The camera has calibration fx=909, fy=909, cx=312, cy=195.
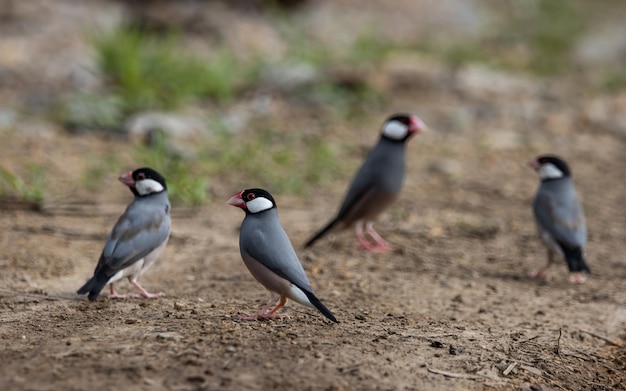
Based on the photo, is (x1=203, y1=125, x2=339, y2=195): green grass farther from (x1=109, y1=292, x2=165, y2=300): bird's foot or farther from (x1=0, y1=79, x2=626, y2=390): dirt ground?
(x1=109, y1=292, x2=165, y2=300): bird's foot

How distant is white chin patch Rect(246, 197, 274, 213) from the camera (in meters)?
5.10

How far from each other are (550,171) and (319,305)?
10.4 ft

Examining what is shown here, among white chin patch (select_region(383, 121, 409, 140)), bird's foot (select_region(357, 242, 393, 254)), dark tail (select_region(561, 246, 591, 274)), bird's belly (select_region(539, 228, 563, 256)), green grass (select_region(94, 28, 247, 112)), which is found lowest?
bird's foot (select_region(357, 242, 393, 254))

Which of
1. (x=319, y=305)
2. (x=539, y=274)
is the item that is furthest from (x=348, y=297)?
(x=539, y=274)

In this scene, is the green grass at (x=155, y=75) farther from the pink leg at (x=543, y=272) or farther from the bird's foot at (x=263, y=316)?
the bird's foot at (x=263, y=316)

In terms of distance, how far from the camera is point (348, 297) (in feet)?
19.0

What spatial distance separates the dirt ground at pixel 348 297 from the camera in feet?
13.7

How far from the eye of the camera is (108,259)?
5.34m

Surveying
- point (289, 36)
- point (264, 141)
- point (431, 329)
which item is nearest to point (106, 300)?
point (431, 329)

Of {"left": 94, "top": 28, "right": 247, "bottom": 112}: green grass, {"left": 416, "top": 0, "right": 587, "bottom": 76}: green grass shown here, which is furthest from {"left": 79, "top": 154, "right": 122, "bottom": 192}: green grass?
{"left": 416, "top": 0, "right": 587, "bottom": 76}: green grass

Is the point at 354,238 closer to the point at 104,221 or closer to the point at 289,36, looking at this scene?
the point at 104,221

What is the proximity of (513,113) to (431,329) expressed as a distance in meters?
6.74

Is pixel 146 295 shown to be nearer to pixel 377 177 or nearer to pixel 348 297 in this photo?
pixel 348 297

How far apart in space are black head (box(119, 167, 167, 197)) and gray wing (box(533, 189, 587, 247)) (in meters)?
2.92
